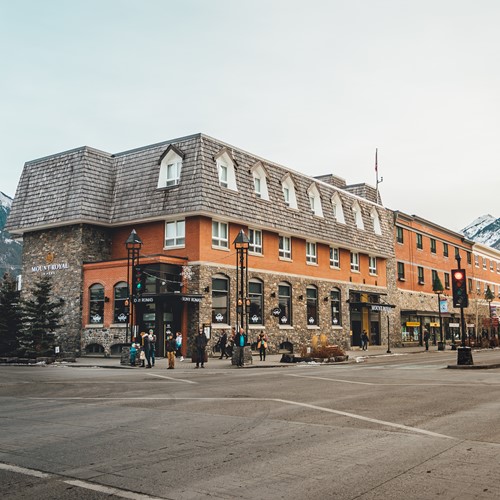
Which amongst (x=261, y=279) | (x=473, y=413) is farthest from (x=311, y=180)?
(x=473, y=413)

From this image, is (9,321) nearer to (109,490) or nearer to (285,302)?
(285,302)

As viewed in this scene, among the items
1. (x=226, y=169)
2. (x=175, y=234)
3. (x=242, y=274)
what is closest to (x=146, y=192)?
(x=175, y=234)

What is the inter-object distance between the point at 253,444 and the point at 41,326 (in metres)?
28.2

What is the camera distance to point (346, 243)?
46750 mm

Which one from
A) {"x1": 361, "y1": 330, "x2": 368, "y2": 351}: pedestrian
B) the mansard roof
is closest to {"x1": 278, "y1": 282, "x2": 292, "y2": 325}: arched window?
the mansard roof

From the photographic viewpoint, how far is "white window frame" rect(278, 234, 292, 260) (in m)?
41.6

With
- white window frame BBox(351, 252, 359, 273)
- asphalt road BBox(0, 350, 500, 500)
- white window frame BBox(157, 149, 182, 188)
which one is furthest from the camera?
white window frame BBox(351, 252, 359, 273)

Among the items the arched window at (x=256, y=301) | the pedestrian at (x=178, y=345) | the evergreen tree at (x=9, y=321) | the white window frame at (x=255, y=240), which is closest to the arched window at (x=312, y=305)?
the arched window at (x=256, y=301)

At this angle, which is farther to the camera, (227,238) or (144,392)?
(227,238)

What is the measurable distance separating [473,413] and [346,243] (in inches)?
1409

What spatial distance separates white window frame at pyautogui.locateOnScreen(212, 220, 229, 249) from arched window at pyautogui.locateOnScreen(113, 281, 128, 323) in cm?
587

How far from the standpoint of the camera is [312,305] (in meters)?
43.9

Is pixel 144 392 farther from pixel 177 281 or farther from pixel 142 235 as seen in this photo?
pixel 142 235

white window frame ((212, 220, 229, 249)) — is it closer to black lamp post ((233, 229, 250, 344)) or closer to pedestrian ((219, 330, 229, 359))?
black lamp post ((233, 229, 250, 344))
